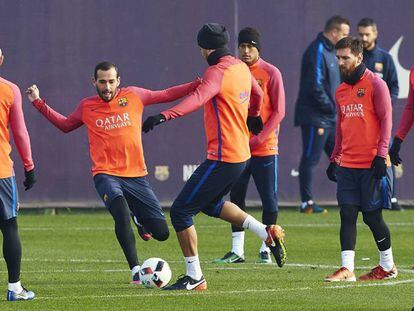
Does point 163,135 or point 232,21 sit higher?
point 232,21

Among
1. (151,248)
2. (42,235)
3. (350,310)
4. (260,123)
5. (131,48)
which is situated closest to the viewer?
(350,310)

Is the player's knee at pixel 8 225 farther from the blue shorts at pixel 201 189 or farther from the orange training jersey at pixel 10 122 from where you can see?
the blue shorts at pixel 201 189

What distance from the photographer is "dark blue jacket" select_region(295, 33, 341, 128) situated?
810 inches

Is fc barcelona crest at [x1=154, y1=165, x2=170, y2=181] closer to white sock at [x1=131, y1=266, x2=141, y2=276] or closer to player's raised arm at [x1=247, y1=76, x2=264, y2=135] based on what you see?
player's raised arm at [x1=247, y1=76, x2=264, y2=135]

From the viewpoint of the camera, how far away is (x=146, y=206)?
13273mm

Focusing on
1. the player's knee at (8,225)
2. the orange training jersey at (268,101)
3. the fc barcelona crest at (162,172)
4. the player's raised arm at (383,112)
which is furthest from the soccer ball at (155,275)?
the fc barcelona crest at (162,172)

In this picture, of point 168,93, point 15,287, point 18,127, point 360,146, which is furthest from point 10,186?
point 360,146

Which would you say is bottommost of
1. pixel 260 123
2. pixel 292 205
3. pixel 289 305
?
pixel 292 205

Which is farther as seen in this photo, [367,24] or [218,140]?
[367,24]

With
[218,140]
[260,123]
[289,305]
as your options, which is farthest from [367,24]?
[289,305]

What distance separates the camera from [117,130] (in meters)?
13.1

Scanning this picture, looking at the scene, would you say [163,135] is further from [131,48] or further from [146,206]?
[146,206]

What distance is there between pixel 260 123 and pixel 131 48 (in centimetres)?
846

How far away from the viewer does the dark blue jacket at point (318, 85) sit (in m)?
20.6
